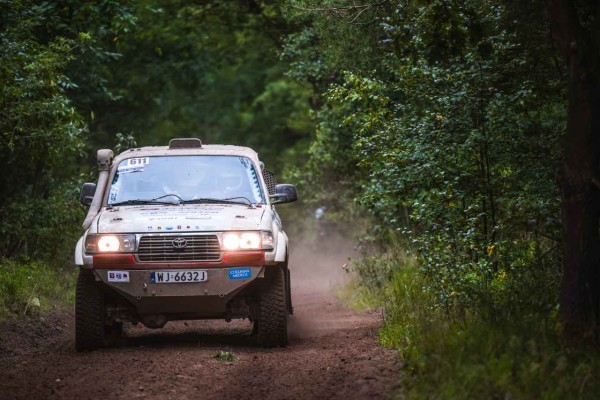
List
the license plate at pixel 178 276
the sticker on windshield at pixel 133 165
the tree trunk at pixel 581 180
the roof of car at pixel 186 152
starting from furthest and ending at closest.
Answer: the roof of car at pixel 186 152, the sticker on windshield at pixel 133 165, the license plate at pixel 178 276, the tree trunk at pixel 581 180

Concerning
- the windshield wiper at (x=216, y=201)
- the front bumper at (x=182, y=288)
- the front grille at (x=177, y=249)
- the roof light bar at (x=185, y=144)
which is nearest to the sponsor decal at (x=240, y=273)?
the front bumper at (x=182, y=288)

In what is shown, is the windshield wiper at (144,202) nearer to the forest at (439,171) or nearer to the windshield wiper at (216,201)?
the windshield wiper at (216,201)

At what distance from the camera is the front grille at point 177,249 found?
8.54m

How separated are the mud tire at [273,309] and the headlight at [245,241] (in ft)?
1.28

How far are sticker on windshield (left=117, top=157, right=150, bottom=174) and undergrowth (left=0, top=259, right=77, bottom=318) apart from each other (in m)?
2.30

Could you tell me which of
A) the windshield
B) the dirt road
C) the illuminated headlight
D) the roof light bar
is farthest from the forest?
the illuminated headlight

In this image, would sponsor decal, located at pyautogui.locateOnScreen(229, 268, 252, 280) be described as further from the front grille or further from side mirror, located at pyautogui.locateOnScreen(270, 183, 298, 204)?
side mirror, located at pyautogui.locateOnScreen(270, 183, 298, 204)

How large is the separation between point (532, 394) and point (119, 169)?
19.3 ft

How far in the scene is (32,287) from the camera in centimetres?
1208

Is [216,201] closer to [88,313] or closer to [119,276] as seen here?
[119,276]

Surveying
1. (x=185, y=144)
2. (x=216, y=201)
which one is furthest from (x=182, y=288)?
(x=185, y=144)

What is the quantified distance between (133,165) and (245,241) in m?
2.08

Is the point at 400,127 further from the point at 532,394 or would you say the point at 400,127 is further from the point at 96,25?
the point at 96,25

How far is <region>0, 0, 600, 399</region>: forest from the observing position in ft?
20.6
